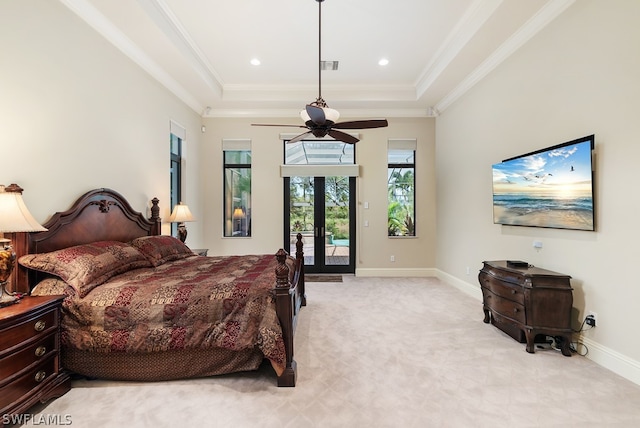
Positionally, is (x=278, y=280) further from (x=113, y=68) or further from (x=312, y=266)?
(x=312, y=266)

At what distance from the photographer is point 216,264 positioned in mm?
3311

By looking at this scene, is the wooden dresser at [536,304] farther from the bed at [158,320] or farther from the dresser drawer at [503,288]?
the bed at [158,320]

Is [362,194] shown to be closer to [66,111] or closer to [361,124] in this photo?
[361,124]

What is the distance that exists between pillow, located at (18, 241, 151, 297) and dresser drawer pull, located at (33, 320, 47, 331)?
0.89 ft

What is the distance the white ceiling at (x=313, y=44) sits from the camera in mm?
3186

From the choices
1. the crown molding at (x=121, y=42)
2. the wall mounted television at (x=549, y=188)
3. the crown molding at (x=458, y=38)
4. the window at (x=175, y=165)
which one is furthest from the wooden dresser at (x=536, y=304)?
the crown molding at (x=121, y=42)

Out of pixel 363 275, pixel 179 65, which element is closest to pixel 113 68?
pixel 179 65

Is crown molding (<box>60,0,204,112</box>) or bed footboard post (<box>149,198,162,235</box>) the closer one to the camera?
crown molding (<box>60,0,204,112</box>)

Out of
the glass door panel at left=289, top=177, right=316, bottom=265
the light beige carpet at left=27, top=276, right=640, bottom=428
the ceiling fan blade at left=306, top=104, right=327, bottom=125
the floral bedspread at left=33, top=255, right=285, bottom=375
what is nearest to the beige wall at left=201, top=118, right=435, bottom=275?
the glass door panel at left=289, top=177, right=316, bottom=265

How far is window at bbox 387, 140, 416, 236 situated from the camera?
600cm

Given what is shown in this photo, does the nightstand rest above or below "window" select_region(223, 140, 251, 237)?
below
